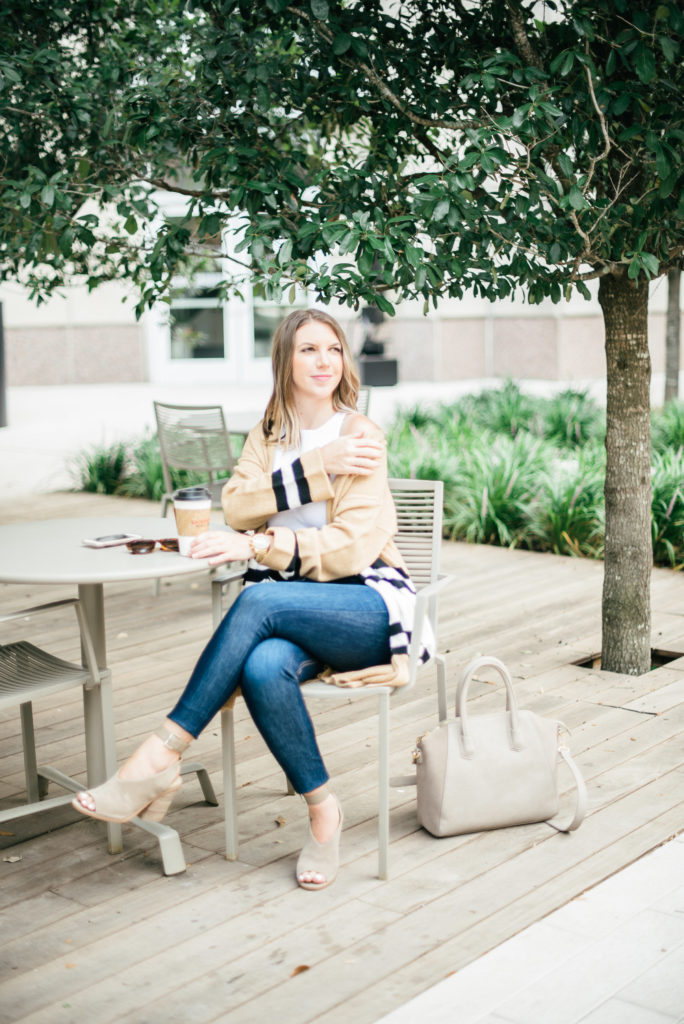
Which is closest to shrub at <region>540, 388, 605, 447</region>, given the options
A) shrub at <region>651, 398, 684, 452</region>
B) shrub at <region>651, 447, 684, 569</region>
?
shrub at <region>651, 398, 684, 452</region>

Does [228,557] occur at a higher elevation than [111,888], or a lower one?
higher

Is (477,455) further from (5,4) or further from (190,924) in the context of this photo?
(190,924)

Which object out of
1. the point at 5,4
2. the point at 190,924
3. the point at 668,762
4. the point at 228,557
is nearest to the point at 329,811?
the point at 190,924

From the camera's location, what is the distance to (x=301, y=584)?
10.3ft

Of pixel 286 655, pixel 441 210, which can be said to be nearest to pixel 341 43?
pixel 441 210

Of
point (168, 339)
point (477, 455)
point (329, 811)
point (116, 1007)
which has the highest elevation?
point (168, 339)

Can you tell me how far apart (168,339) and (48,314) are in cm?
202

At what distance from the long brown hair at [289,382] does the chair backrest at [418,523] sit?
38cm

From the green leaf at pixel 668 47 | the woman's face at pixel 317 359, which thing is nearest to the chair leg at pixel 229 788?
the woman's face at pixel 317 359

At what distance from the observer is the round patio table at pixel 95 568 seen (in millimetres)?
2965

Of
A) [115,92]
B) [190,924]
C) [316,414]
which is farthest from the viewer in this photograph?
[115,92]

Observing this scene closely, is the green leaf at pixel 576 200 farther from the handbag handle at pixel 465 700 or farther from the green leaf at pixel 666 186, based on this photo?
the handbag handle at pixel 465 700

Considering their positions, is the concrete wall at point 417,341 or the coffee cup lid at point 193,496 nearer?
the coffee cup lid at point 193,496

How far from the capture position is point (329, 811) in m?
3.07
